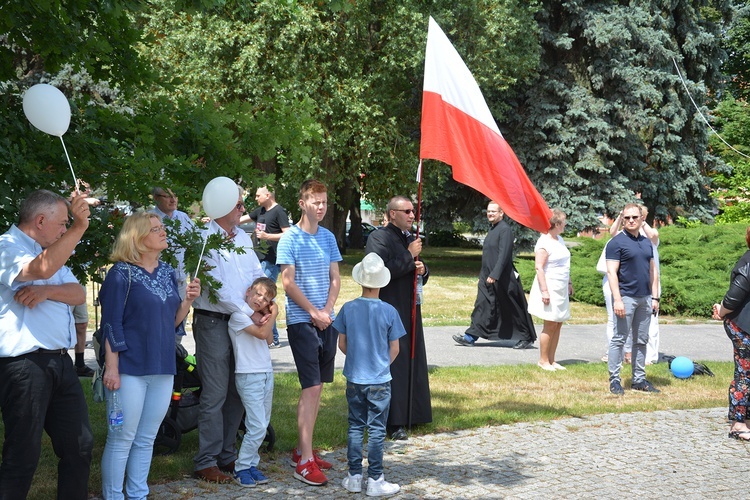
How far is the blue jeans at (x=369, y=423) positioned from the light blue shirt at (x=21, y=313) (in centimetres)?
197

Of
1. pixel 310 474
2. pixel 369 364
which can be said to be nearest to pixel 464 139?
pixel 369 364

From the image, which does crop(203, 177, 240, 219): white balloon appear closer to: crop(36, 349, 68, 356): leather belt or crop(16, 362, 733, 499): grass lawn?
crop(36, 349, 68, 356): leather belt

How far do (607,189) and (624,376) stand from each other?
58.5ft

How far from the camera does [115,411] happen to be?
4887 millimetres

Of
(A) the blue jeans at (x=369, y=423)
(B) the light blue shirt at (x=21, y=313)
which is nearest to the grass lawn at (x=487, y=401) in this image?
(A) the blue jeans at (x=369, y=423)

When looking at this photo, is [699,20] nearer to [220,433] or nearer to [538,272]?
[538,272]

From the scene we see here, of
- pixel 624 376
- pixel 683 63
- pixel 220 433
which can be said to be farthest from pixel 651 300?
pixel 683 63

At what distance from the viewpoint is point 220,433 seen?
5859mm

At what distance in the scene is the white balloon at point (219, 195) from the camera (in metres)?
5.58

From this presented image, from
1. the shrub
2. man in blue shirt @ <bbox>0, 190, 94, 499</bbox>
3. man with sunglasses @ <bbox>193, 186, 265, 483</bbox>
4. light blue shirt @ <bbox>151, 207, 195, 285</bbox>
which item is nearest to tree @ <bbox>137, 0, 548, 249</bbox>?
the shrub

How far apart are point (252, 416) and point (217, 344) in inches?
20.9

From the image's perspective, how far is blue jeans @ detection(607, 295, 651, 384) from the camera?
29.3 ft

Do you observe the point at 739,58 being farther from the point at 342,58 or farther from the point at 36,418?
the point at 36,418

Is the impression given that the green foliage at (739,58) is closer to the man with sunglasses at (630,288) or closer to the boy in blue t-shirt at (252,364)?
the man with sunglasses at (630,288)
